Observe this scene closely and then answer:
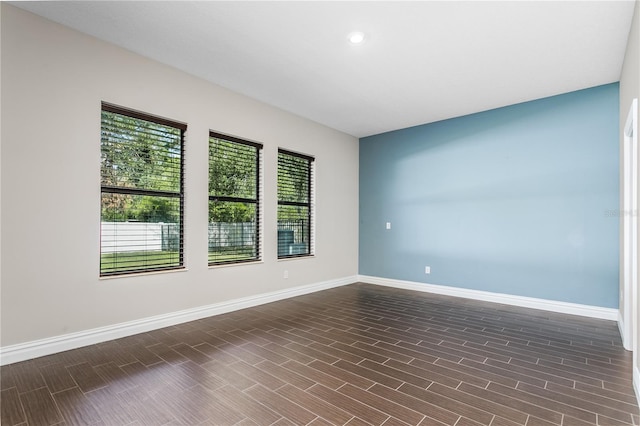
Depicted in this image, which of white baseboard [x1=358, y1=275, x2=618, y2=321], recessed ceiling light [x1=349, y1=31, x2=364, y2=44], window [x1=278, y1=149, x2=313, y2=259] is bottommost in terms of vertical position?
white baseboard [x1=358, y1=275, x2=618, y2=321]

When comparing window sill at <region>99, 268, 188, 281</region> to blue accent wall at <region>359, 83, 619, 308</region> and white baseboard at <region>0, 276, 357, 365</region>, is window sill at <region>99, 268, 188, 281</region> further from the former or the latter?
blue accent wall at <region>359, 83, 619, 308</region>

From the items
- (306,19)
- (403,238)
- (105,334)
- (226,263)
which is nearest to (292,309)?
(226,263)

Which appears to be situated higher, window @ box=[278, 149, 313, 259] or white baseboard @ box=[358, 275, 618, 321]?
window @ box=[278, 149, 313, 259]

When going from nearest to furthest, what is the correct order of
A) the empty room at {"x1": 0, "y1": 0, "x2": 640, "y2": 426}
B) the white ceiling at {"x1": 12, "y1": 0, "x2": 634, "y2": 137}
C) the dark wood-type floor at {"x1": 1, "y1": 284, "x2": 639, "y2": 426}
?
the dark wood-type floor at {"x1": 1, "y1": 284, "x2": 639, "y2": 426}
the empty room at {"x1": 0, "y1": 0, "x2": 640, "y2": 426}
the white ceiling at {"x1": 12, "y1": 0, "x2": 634, "y2": 137}

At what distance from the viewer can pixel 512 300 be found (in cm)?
470

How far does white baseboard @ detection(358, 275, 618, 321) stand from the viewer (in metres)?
4.06

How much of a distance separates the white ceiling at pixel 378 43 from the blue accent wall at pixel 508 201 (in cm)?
52

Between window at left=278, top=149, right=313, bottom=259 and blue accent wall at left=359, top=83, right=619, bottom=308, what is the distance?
56.3 inches

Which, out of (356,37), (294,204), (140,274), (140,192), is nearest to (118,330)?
(140,274)

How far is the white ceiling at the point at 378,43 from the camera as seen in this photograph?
2.67m

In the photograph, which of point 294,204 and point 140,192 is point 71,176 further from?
point 294,204

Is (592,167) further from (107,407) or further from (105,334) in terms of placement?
(105,334)

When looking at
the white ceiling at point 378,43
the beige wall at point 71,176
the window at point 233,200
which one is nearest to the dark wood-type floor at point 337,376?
the beige wall at point 71,176

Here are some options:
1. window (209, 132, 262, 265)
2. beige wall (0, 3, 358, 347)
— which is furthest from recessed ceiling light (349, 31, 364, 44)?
window (209, 132, 262, 265)
